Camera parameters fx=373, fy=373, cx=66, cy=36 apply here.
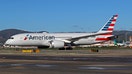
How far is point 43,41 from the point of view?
82.6 m

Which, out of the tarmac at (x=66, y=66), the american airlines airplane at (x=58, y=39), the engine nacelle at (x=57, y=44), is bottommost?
the tarmac at (x=66, y=66)

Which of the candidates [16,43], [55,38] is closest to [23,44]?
[16,43]

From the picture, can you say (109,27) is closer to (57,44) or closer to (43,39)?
(57,44)

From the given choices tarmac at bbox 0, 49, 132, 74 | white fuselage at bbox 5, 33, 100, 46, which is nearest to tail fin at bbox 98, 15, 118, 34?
white fuselage at bbox 5, 33, 100, 46

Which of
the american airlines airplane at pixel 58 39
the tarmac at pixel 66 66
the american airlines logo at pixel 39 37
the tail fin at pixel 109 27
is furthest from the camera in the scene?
the tail fin at pixel 109 27

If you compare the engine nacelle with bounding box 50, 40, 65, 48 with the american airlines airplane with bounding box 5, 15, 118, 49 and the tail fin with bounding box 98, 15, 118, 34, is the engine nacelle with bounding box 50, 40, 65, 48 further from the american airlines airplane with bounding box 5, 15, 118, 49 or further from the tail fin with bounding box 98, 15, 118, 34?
the tail fin with bounding box 98, 15, 118, 34

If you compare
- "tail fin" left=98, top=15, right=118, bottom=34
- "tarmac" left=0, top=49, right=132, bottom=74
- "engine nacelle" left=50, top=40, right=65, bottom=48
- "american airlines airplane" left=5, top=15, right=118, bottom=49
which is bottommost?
"tarmac" left=0, top=49, right=132, bottom=74

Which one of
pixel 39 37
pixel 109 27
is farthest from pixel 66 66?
pixel 109 27

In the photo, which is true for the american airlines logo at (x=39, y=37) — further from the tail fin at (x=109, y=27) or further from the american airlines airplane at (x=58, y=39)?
the tail fin at (x=109, y=27)

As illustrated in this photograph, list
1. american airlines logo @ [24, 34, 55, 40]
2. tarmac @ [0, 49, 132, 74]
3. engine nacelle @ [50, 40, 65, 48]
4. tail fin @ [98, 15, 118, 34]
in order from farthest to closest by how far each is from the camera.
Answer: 1. tail fin @ [98, 15, 118, 34]
2. american airlines logo @ [24, 34, 55, 40]
3. engine nacelle @ [50, 40, 65, 48]
4. tarmac @ [0, 49, 132, 74]

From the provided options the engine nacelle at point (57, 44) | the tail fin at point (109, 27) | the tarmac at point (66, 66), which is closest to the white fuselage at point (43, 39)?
the engine nacelle at point (57, 44)

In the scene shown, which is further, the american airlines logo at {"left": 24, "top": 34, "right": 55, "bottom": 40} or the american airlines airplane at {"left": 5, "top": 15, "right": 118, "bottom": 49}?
the american airlines logo at {"left": 24, "top": 34, "right": 55, "bottom": 40}

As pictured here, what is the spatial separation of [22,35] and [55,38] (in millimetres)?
7829

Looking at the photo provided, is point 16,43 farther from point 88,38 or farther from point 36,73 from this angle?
point 36,73
